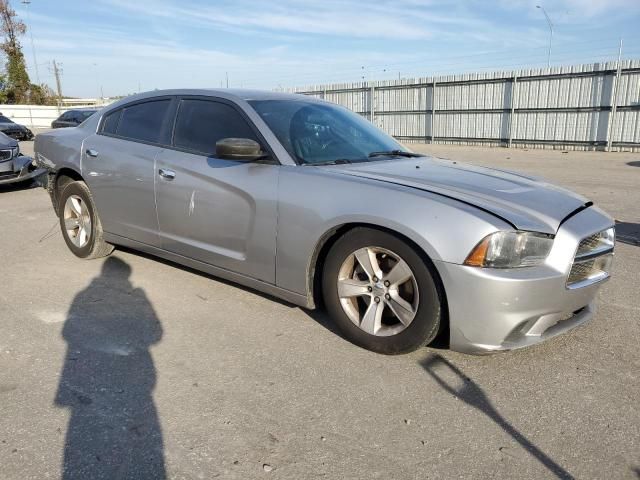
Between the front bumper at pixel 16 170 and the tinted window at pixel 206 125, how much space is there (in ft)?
21.2

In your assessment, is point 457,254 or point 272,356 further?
point 272,356

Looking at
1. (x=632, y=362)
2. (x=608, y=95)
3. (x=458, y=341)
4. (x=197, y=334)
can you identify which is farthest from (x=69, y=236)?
(x=608, y=95)

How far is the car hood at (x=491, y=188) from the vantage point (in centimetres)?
288

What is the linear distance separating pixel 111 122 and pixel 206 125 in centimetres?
137

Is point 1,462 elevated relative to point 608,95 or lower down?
lower down

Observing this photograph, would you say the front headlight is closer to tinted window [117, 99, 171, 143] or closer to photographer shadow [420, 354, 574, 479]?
photographer shadow [420, 354, 574, 479]

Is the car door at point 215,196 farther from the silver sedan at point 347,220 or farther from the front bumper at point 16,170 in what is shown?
the front bumper at point 16,170

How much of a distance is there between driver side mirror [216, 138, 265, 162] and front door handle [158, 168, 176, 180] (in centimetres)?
66

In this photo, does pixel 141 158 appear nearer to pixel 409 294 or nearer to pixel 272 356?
pixel 272 356

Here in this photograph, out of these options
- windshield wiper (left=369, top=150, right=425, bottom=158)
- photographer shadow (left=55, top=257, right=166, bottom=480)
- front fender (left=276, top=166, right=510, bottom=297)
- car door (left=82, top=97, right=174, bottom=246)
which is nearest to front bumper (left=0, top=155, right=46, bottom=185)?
car door (left=82, top=97, right=174, bottom=246)

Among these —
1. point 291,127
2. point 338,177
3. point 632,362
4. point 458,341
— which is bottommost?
point 632,362

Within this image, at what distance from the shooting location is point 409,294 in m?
3.09

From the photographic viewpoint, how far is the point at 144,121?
4.61 meters

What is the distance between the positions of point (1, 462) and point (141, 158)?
270cm
